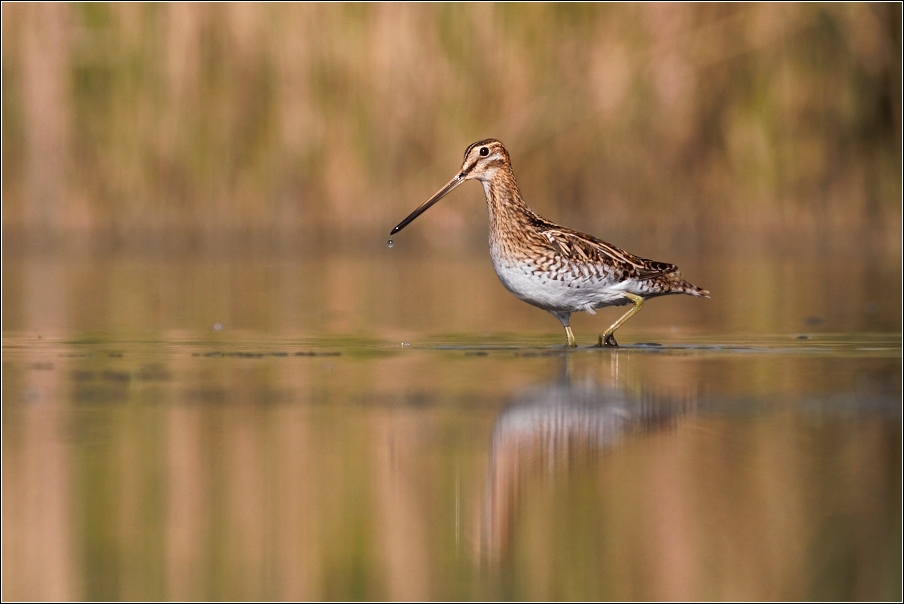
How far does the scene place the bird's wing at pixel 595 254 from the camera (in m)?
7.56

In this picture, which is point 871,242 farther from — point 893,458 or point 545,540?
point 545,540

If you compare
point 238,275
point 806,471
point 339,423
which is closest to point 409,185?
point 238,275

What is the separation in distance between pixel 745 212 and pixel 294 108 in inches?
160

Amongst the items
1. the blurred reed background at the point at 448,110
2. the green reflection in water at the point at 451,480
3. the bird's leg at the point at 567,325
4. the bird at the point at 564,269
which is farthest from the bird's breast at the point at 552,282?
the blurred reed background at the point at 448,110

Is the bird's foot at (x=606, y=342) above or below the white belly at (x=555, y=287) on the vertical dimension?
below

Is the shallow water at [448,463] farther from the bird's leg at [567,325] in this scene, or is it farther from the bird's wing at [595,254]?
the bird's wing at [595,254]

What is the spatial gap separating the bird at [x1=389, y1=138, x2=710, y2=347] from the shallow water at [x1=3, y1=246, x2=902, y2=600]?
0.28m

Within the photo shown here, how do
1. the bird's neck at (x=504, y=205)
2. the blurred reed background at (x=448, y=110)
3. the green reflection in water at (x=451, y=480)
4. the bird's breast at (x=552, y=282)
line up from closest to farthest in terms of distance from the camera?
the green reflection in water at (x=451, y=480), the bird's breast at (x=552, y=282), the bird's neck at (x=504, y=205), the blurred reed background at (x=448, y=110)

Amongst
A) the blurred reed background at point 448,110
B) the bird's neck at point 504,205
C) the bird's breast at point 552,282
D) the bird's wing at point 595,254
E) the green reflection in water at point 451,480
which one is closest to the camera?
the green reflection in water at point 451,480

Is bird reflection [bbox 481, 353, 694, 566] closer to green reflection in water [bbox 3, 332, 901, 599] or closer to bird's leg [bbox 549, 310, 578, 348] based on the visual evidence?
green reflection in water [bbox 3, 332, 901, 599]

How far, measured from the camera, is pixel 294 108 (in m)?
14.0

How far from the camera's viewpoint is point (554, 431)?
194 inches

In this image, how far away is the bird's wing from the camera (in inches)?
298

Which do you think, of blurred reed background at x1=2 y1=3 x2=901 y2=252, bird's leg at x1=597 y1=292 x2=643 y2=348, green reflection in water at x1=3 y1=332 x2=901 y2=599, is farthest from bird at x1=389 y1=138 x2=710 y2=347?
blurred reed background at x1=2 y1=3 x2=901 y2=252
